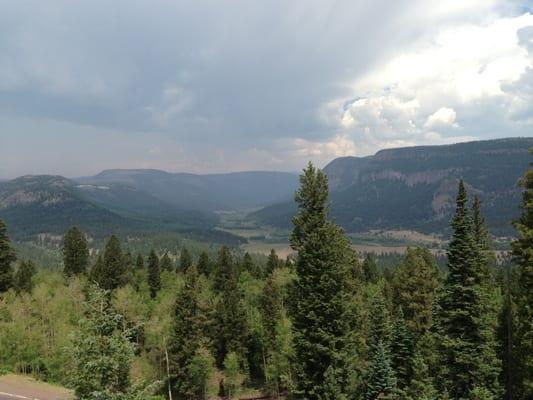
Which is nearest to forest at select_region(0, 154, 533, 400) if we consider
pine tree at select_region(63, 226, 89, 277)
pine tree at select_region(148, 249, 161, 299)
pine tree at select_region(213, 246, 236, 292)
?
pine tree at select_region(63, 226, 89, 277)

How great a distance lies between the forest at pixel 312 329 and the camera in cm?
1848

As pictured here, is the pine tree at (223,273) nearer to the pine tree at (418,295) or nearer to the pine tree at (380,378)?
the pine tree at (418,295)

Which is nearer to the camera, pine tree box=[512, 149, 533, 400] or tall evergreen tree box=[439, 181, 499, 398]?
pine tree box=[512, 149, 533, 400]

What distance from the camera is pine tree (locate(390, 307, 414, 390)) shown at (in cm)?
3525

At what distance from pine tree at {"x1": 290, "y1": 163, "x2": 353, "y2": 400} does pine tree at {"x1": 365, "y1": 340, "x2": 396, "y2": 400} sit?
1484 cm

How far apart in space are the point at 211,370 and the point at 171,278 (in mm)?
42146

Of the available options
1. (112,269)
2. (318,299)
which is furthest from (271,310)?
(318,299)

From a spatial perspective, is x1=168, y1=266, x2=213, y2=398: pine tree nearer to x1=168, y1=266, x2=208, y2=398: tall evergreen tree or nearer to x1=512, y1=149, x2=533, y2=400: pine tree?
x1=168, y1=266, x2=208, y2=398: tall evergreen tree

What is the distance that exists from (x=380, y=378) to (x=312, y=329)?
1683 cm

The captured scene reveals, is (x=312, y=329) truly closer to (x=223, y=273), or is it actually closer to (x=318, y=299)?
(x=318, y=299)

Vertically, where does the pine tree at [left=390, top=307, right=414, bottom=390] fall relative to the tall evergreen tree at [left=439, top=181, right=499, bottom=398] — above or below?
below

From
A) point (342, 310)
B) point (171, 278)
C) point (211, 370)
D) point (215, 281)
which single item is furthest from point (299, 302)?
point (171, 278)

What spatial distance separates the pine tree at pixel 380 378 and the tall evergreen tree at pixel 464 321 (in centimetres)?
988

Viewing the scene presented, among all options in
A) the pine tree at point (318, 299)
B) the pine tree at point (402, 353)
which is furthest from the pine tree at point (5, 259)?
the pine tree at point (318, 299)
